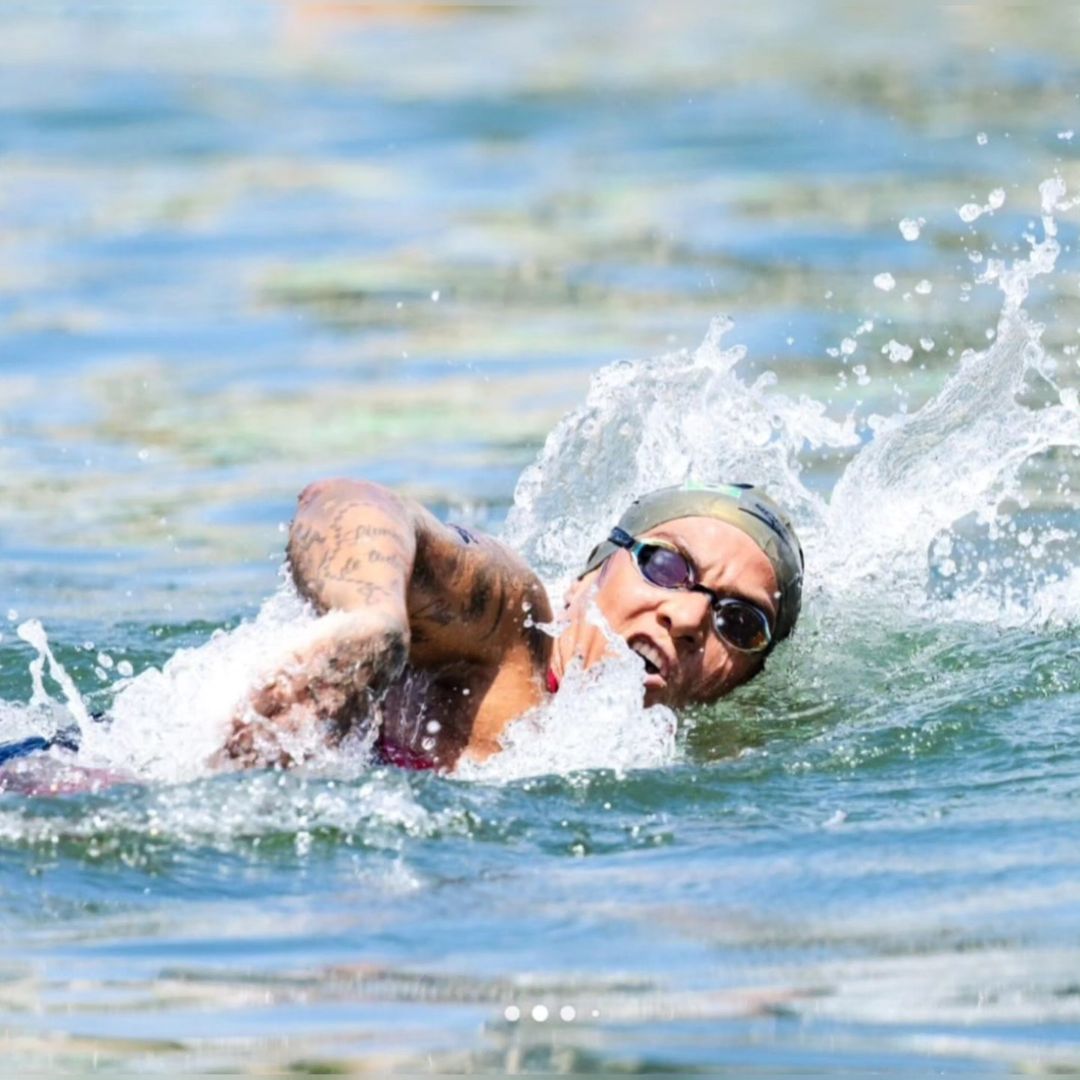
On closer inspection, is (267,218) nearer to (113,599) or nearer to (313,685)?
(113,599)

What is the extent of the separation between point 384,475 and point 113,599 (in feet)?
6.64

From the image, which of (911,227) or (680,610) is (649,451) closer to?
(680,610)

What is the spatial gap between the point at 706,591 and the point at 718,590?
3 cm

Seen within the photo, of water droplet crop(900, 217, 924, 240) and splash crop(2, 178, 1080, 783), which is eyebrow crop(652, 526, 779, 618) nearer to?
splash crop(2, 178, 1080, 783)

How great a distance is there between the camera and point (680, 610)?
21.6ft

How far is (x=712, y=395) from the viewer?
9266 millimetres

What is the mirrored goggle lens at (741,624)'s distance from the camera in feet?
21.9

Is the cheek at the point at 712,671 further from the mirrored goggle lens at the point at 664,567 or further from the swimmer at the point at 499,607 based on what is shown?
the mirrored goggle lens at the point at 664,567

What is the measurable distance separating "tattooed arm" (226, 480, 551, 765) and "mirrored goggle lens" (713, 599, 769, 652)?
0.49 metres

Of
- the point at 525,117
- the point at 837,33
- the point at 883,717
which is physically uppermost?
the point at 837,33

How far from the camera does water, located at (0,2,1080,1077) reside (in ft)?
15.2

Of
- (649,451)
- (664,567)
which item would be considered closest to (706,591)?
(664,567)

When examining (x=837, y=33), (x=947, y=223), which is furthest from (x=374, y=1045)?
(x=837, y=33)

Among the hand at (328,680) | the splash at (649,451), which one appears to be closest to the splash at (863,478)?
the splash at (649,451)
